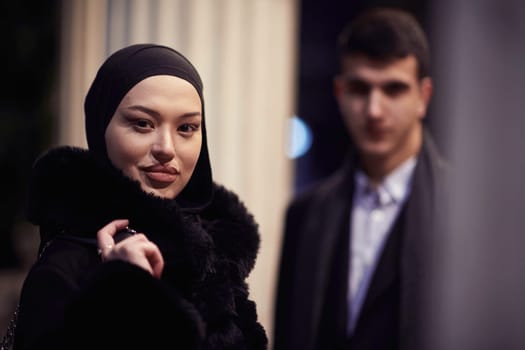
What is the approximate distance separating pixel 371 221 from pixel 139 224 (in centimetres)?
154

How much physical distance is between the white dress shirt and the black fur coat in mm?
1170

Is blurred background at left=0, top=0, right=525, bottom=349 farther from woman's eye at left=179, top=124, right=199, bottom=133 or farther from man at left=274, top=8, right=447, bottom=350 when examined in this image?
woman's eye at left=179, top=124, right=199, bottom=133

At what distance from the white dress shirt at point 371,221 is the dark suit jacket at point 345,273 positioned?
1.3 inches

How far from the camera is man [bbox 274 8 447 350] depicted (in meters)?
2.66

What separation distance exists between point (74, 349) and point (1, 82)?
210 inches

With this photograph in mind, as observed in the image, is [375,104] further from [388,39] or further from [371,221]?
[371,221]

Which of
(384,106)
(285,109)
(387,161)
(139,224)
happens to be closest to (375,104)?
(384,106)

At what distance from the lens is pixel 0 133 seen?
589cm

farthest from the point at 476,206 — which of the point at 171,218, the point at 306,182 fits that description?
the point at 306,182

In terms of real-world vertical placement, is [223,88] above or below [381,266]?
above

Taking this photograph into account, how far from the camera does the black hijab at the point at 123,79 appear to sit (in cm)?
148

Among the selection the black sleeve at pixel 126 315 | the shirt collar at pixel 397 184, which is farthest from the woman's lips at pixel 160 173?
the shirt collar at pixel 397 184

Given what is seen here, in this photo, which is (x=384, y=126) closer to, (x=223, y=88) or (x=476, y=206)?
(x=223, y=88)

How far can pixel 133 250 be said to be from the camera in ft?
4.36
